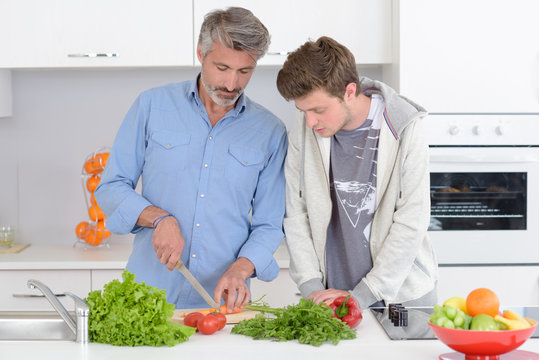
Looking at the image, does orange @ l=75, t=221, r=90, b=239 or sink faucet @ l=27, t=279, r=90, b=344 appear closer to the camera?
sink faucet @ l=27, t=279, r=90, b=344

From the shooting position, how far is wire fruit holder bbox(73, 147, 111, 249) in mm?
3334

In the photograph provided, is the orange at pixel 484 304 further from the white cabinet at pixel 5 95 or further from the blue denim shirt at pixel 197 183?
the white cabinet at pixel 5 95

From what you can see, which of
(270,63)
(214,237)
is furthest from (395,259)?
(270,63)

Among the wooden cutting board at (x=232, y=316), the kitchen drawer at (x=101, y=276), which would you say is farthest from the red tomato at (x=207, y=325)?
the kitchen drawer at (x=101, y=276)

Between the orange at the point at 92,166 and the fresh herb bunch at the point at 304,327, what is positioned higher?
the orange at the point at 92,166

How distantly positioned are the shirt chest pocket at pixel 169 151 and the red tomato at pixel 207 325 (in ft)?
1.88

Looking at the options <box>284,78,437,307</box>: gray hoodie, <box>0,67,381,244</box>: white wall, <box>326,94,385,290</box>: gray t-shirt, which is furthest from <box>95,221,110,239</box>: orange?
<box>326,94,385,290</box>: gray t-shirt

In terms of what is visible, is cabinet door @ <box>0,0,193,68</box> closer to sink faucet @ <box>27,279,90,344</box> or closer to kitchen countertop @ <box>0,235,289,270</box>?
kitchen countertop @ <box>0,235,289,270</box>

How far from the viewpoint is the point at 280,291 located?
309 cm

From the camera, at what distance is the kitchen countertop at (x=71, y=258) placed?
304 cm

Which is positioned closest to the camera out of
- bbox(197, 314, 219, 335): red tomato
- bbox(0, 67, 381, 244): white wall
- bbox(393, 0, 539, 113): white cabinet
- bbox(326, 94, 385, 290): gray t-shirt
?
bbox(197, 314, 219, 335): red tomato

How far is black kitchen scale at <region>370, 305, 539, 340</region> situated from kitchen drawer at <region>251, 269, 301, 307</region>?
1.20 metres

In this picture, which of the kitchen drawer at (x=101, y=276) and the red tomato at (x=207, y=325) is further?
the kitchen drawer at (x=101, y=276)

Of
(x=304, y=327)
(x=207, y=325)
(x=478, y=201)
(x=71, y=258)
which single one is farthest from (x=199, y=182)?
(x=478, y=201)
